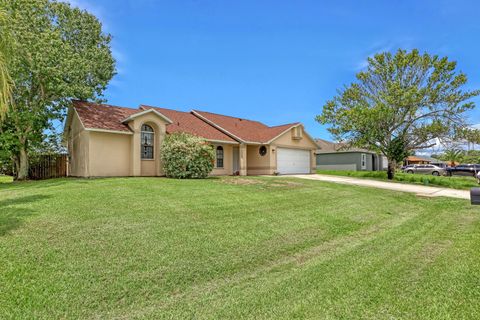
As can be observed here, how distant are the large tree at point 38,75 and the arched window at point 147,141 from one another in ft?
17.1

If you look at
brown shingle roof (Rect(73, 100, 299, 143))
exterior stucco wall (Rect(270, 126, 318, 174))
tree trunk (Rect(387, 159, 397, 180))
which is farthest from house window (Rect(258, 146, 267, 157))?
tree trunk (Rect(387, 159, 397, 180))

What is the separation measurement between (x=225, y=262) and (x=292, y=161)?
21924 millimetres

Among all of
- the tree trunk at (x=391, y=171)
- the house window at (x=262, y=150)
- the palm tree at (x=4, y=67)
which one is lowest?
the tree trunk at (x=391, y=171)

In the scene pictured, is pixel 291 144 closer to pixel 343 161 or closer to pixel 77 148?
pixel 343 161

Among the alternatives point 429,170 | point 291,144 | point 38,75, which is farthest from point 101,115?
point 429,170

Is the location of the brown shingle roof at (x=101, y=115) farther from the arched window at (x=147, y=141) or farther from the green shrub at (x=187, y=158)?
the green shrub at (x=187, y=158)

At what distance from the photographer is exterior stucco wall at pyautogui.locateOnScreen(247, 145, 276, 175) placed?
24.0 meters

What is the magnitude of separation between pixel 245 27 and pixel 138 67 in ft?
25.5

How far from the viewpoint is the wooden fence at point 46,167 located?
20.8m

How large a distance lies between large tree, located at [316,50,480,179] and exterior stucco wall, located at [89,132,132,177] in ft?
51.6

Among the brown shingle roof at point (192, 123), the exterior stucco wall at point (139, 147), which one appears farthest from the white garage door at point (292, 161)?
the exterior stucco wall at point (139, 147)

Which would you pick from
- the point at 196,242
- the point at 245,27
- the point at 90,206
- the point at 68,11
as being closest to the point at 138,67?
the point at 245,27

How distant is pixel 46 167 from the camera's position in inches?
830

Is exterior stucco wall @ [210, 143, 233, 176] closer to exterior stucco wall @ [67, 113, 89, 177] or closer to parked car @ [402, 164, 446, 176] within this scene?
exterior stucco wall @ [67, 113, 89, 177]
